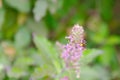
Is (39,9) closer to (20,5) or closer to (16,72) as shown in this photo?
(20,5)

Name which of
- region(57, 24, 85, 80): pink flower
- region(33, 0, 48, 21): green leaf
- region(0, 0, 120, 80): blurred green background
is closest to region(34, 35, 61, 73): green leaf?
region(0, 0, 120, 80): blurred green background

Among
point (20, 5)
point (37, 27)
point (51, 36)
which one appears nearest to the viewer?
point (20, 5)

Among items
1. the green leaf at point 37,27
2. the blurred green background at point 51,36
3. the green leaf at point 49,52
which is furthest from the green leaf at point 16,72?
the green leaf at point 37,27

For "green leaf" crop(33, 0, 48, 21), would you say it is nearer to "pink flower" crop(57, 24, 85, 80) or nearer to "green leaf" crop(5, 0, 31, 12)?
"green leaf" crop(5, 0, 31, 12)

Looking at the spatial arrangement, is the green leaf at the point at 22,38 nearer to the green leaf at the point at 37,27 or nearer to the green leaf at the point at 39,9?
the green leaf at the point at 37,27

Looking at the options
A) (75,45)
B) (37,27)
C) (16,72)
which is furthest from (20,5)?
(75,45)

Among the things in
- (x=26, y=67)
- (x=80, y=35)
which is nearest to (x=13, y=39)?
(x=26, y=67)

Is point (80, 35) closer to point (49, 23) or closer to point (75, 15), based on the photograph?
point (49, 23)
